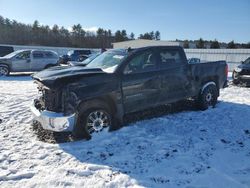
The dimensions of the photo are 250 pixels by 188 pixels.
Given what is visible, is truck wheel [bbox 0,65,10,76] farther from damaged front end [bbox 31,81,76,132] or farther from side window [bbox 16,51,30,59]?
damaged front end [bbox 31,81,76,132]

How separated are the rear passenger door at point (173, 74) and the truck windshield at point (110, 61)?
40.1 inches

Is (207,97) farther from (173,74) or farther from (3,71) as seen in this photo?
(3,71)

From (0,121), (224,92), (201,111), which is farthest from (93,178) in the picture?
(224,92)

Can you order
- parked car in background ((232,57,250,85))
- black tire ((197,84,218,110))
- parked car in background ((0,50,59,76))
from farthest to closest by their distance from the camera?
parked car in background ((0,50,59,76)) → parked car in background ((232,57,250,85)) → black tire ((197,84,218,110))

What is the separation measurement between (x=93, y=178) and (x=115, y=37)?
80.4m

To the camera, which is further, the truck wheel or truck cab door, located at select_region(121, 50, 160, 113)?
the truck wheel

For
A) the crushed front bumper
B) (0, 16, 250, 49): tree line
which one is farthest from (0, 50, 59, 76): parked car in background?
(0, 16, 250, 49): tree line

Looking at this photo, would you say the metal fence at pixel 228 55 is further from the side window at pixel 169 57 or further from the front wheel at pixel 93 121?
the front wheel at pixel 93 121

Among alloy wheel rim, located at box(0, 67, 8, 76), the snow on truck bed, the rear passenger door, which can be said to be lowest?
the snow on truck bed

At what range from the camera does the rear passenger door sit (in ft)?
25.1

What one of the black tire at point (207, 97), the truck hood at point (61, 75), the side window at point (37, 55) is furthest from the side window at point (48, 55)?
the truck hood at point (61, 75)

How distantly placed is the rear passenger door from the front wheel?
1780mm

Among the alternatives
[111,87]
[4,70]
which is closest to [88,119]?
[111,87]

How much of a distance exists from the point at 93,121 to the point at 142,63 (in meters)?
1.88
